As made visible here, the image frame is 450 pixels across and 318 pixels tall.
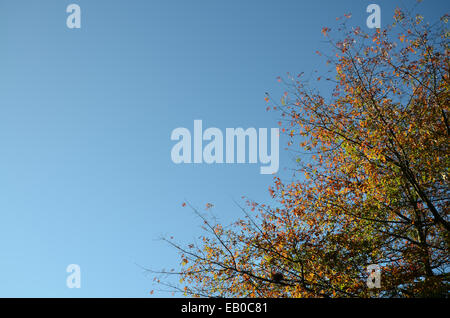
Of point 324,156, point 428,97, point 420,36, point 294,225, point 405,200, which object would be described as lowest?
point 294,225

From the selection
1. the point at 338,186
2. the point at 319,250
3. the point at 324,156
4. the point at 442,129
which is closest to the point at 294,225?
the point at 319,250

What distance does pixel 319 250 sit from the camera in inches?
508

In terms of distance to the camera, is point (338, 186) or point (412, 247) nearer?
point (412, 247)

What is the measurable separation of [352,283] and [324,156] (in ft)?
18.8

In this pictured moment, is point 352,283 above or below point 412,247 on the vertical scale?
below

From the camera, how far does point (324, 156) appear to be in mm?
15070

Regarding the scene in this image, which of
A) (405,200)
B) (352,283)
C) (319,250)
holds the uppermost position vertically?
(405,200)

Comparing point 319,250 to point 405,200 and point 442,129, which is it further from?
point 442,129
